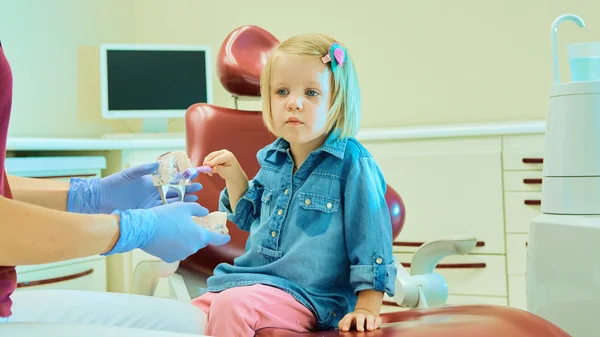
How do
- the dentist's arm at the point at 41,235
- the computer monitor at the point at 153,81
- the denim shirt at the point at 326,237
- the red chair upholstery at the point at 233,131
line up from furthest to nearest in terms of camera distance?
1. the computer monitor at the point at 153,81
2. the red chair upholstery at the point at 233,131
3. the denim shirt at the point at 326,237
4. the dentist's arm at the point at 41,235

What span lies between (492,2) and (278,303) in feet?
Result: 8.15

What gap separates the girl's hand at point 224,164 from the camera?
4.18 feet

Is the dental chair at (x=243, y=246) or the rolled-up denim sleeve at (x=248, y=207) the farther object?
the rolled-up denim sleeve at (x=248, y=207)

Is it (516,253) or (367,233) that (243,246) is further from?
(516,253)

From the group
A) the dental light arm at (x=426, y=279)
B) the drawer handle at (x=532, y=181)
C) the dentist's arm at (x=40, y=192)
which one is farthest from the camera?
the drawer handle at (x=532, y=181)

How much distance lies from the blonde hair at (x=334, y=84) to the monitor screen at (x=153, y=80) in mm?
1977

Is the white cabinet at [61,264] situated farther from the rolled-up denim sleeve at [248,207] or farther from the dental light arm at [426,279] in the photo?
the dental light arm at [426,279]

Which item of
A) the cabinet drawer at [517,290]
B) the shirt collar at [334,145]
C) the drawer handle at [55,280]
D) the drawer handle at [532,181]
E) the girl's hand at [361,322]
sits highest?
the shirt collar at [334,145]

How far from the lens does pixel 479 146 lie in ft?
8.60

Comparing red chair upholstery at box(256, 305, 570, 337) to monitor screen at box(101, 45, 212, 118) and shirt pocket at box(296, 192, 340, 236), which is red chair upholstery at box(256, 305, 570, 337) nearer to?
shirt pocket at box(296, 192, 340, 236)

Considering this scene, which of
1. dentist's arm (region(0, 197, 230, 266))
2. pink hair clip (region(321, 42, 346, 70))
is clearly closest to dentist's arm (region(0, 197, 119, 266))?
dentist's arm (region(0, 197, 230, 266))

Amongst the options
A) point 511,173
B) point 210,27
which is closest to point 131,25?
point 210,27

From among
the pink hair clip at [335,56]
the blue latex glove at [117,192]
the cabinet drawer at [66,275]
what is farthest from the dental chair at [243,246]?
the cabinet drawer at [66,275]

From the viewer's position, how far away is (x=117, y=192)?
133 centimetres
